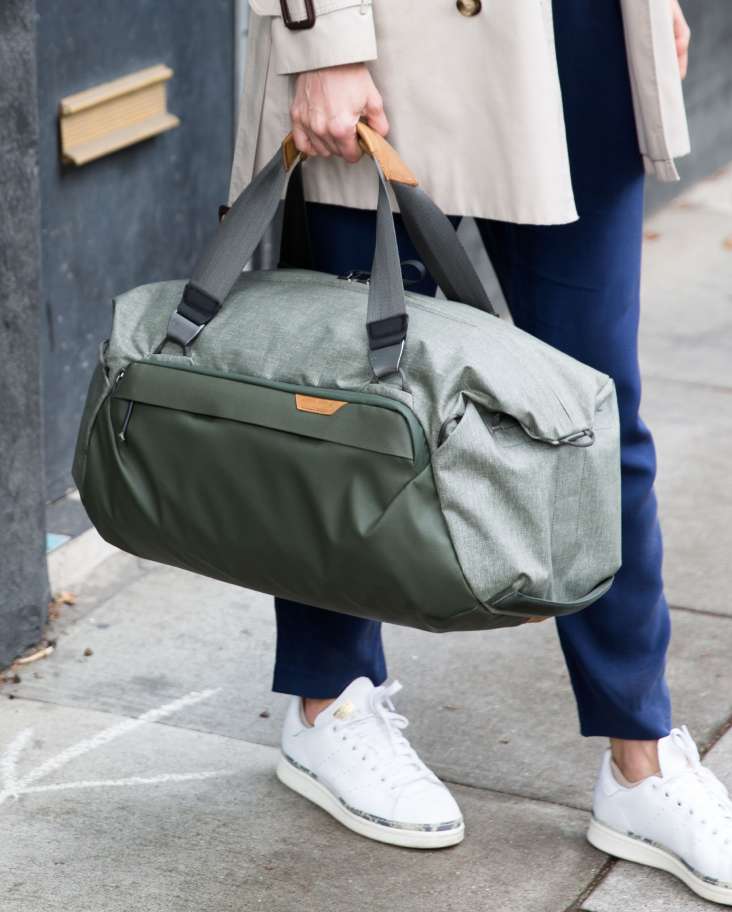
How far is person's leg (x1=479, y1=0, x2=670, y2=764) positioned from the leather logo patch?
486 millimetres

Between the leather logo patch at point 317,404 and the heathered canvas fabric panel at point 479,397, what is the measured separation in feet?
0.10

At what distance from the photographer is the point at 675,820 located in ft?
8.71

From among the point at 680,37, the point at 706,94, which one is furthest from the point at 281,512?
the point at 706,94

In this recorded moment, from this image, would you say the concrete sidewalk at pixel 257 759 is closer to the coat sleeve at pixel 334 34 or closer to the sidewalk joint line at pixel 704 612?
the sidewalk joint line at pixel 704 612

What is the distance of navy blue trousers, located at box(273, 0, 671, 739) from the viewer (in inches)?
97.0

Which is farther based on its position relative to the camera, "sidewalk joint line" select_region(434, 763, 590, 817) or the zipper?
"sidewalk joint line" select_region(434, 763, 590, 817)

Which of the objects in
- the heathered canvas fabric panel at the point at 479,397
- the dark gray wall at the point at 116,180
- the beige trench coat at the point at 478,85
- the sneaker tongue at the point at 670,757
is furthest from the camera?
the dark gray wall at the point at 116,180

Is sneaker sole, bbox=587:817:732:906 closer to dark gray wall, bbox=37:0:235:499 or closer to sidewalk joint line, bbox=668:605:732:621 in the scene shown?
sidewalk joint line, bbox=668:605:732:621

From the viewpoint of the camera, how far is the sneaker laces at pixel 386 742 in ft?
9.14

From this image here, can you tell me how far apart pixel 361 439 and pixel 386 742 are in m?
0.80

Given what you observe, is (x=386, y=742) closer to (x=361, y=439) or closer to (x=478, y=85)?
(x=361, y=439)

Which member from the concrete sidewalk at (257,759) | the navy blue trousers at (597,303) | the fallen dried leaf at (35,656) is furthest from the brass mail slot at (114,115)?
the navy blue trousers at (597,303)

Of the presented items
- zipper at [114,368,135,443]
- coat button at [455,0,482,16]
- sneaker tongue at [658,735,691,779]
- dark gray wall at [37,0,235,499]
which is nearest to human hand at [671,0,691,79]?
coat button at [455,0,482,16]

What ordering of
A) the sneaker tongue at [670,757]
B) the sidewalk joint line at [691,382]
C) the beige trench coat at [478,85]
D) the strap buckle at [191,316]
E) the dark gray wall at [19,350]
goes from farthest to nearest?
the sidewalk joint line at [691,382] < the dark gray wall at [19,350] < the sneaker tongue at [670,757] < the strap buckle at [191,316] < the beige trench coat at [478,85]
